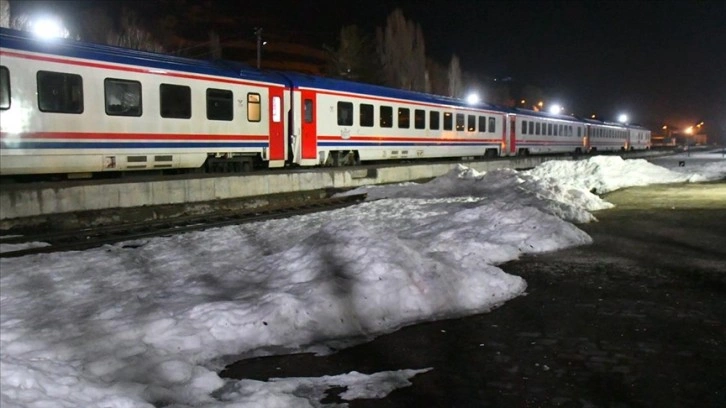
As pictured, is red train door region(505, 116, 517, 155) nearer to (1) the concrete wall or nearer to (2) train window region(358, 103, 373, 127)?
(2) train window region(358, 103, 373, 127)

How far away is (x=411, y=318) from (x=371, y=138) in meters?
19.0

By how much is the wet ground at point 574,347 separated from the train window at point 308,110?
1381cm

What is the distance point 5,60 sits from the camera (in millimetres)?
13742

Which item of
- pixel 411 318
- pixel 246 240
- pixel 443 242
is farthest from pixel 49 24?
pixel 411 318

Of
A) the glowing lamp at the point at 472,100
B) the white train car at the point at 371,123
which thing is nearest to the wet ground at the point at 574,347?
the white train car at the point at 371,123

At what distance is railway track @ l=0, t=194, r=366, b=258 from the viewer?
429 inches

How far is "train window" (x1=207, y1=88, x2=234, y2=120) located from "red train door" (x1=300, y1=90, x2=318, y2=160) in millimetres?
3392

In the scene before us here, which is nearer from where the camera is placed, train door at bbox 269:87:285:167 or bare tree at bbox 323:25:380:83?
train door at bbox 269:87:285:167

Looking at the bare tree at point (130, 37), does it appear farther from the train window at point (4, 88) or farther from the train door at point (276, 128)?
the train window at point (4, 88)

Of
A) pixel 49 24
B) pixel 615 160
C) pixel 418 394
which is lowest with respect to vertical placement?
pixel 418 394

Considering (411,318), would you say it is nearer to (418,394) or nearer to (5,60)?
(418,394)

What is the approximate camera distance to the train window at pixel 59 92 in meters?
14.5

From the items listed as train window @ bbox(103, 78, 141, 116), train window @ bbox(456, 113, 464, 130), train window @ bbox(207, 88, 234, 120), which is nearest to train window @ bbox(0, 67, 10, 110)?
train window @ bbox(103, 78, 141, 116)

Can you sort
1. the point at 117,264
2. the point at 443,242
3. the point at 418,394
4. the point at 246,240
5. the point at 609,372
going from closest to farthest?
1. the point at 418,394
2. the point at 609,372
3. the point at 117,264
4. the point at 443,242
5. the point at 246,240
